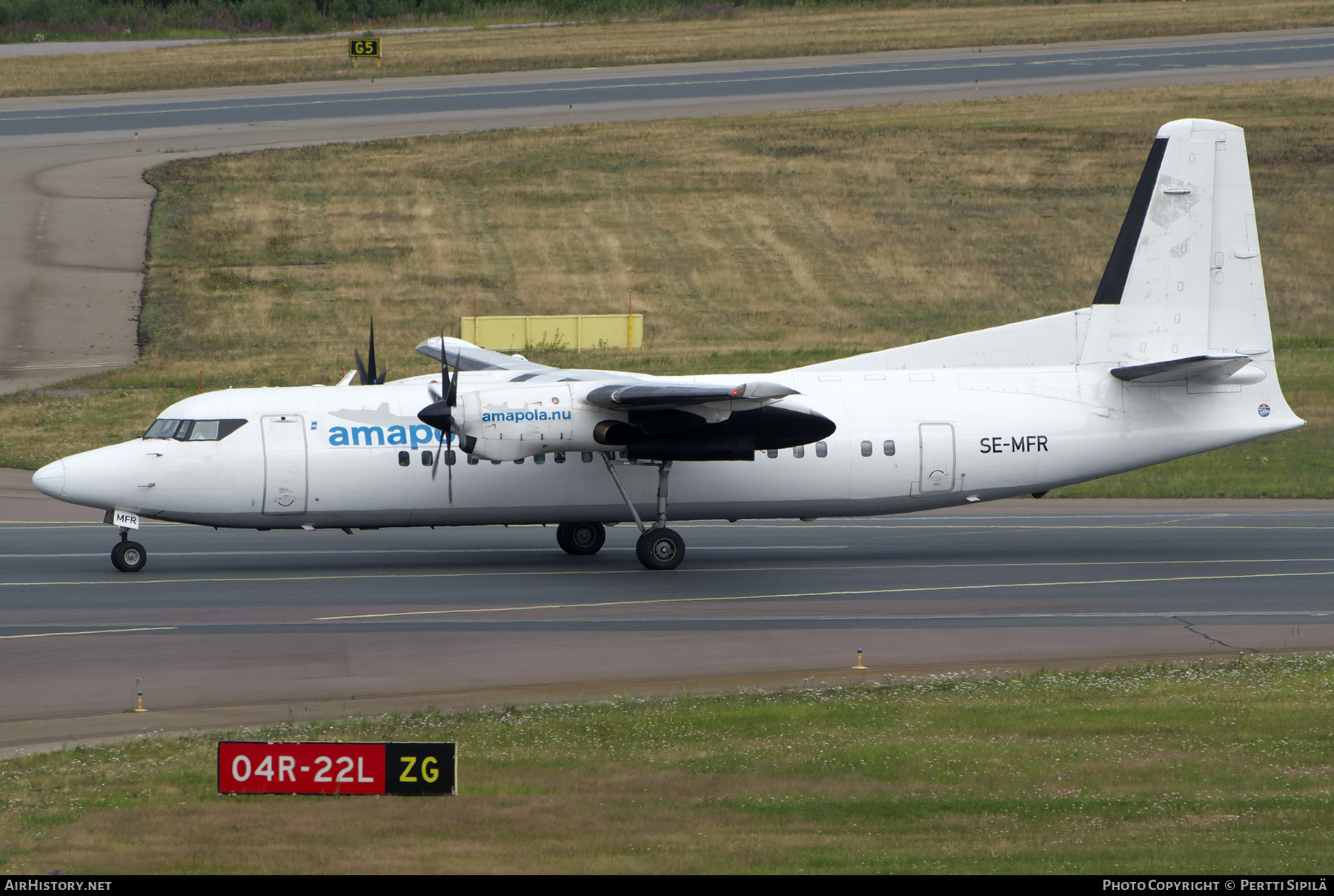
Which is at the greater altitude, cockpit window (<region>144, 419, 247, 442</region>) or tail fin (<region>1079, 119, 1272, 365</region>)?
tail fin (<region>1079, 119, 1272, 365</region>)

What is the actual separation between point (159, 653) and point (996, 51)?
69980mm

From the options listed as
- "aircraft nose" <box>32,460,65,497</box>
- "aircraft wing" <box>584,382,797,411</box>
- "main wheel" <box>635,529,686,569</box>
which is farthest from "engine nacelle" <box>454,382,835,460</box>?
"aircraft nose" <box>32,460,65,497</box>

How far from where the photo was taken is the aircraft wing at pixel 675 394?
2120cm

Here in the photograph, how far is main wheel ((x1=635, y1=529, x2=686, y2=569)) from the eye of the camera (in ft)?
77.6

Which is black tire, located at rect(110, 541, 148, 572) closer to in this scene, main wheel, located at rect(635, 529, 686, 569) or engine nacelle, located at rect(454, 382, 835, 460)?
engine nacelle, located at rect(454, 382, 835, 460)

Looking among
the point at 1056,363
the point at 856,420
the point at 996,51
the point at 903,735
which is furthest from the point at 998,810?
the point at 996,51

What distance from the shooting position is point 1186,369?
24.4m

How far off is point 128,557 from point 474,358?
24.7 feet

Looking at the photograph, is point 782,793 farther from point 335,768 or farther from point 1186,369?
point 1186,369

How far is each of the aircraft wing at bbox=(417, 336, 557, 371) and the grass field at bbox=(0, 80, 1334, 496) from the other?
42.0 feet

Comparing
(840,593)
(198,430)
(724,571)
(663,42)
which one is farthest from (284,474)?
(663,42)

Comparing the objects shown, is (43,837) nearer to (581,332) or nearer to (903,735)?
(903,735)

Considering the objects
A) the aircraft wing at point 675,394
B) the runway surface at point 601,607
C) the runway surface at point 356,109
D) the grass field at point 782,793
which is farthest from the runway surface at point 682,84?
the grass field at point 782,793

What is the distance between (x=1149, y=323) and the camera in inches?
1014
